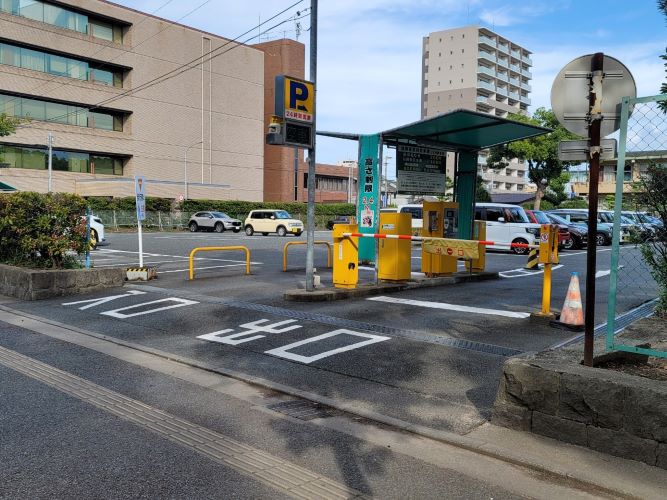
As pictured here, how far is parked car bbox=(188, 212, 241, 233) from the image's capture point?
138ft

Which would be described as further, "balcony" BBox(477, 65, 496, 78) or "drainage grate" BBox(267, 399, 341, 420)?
"balcony" BBox(477, 65, 496, 78)

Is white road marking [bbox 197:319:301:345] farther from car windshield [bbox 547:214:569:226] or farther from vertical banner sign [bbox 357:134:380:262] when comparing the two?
car windshield [bbox 547:214:569:226]

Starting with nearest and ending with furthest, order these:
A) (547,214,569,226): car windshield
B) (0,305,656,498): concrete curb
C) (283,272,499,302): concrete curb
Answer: (0,305,656,498): concrete curb, (283,272,499,302): concrete curb, (547,214,569,226): car windshield

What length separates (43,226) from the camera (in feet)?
36.8

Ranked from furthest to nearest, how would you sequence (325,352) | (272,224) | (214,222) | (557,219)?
(214,222) < (272,224) < (557,219) < (325,352)

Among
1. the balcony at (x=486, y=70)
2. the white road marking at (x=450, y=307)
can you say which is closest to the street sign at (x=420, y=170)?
the white road marking at (x=450, y=307)

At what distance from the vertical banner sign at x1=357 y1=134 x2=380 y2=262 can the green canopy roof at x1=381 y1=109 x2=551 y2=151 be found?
0.49m

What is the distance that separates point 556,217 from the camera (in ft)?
90.3

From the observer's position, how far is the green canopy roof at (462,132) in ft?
36.6

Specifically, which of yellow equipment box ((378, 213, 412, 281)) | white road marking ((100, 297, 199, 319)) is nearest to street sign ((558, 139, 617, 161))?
yellow equipment box ((378, 213, 412, 281))

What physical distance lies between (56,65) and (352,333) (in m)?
49.2

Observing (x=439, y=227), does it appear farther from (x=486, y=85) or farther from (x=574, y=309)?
(x=486, y=85)

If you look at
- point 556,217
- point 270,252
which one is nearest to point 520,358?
point 270,252

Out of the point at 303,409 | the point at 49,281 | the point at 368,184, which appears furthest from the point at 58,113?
the point at 303,409
